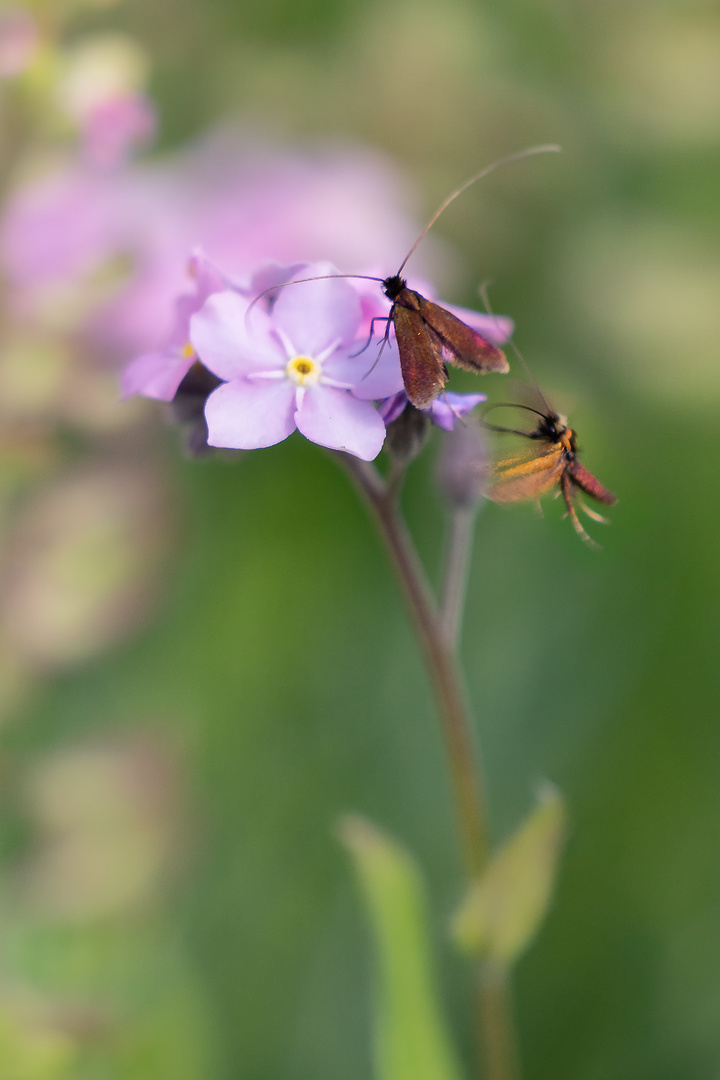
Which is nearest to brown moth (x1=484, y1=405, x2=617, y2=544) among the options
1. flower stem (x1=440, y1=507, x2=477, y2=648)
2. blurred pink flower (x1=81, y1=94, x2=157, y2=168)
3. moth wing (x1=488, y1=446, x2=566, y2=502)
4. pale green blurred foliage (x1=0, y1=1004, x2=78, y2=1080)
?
moth wing (x1=488, y1=446, x2=566, y2=502)

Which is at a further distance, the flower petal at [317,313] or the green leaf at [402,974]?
the green leaf at [402,974]

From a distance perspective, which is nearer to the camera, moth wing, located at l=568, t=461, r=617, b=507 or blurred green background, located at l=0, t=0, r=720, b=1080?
moth wing, located at l=568, t=461, r=617, b=507

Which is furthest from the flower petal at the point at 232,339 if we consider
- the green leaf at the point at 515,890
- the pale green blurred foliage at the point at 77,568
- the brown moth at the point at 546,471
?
the pale green blurred foliage at the point at 77,568

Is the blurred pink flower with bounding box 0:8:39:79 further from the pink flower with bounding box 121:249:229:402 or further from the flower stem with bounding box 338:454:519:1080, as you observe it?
the flower stem with bounding box 338:454:519:1080

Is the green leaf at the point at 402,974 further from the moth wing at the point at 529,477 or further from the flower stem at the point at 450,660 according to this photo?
the moth wing at the point at 529,477

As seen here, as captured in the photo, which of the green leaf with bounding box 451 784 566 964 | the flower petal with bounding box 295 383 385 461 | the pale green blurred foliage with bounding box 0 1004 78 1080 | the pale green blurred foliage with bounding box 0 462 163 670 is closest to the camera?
the flower petal with bounding box 295 383 385 461

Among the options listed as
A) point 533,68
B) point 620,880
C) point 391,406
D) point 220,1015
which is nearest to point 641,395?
point 533,68

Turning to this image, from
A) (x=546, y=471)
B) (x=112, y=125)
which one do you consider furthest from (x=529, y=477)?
(x=112, y=125)

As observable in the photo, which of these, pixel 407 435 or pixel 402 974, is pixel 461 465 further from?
pixel 402 974
